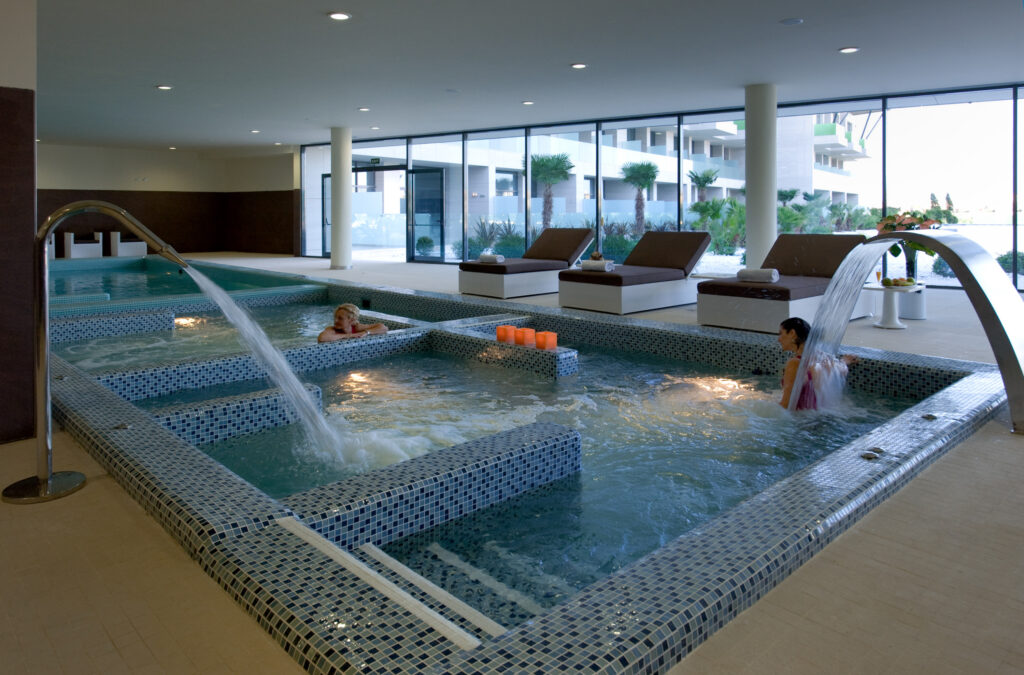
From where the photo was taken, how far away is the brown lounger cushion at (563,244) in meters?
9.99

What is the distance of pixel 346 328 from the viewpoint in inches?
246

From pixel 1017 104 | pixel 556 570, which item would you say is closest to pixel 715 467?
pixel 556 570

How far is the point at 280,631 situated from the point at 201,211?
20.2 meters

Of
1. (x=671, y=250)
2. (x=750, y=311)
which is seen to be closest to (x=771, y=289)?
(x=750, y=311)

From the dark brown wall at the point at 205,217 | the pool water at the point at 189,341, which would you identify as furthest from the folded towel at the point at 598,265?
the dark brown wall at the point at 205,217

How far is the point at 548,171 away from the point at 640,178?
1887mm

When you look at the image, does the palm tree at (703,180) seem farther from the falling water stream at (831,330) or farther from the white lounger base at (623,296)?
the falling water stream at (831,330)

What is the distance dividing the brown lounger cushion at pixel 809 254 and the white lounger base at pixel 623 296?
1.07 m

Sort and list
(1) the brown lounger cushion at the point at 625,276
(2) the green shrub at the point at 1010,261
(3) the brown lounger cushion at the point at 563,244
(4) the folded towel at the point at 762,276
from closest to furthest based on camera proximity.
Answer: (4) the folded towel at the point at 762,276, (1) the brown lounger cushion at the point at 625,276, (2) the green shrub at the point at 1010,261, (3) the brown lounger cushion at the point at 563,244

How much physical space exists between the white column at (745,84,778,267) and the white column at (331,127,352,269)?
736cm

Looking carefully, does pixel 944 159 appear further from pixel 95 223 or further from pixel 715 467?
pixel 95 223

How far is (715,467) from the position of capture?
3.64 m

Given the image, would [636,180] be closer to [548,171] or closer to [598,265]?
[548,171]

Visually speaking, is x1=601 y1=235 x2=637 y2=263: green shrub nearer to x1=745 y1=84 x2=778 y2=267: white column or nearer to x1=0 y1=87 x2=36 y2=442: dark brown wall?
x1=745 y1=84 x2=778 y2=267: white column
